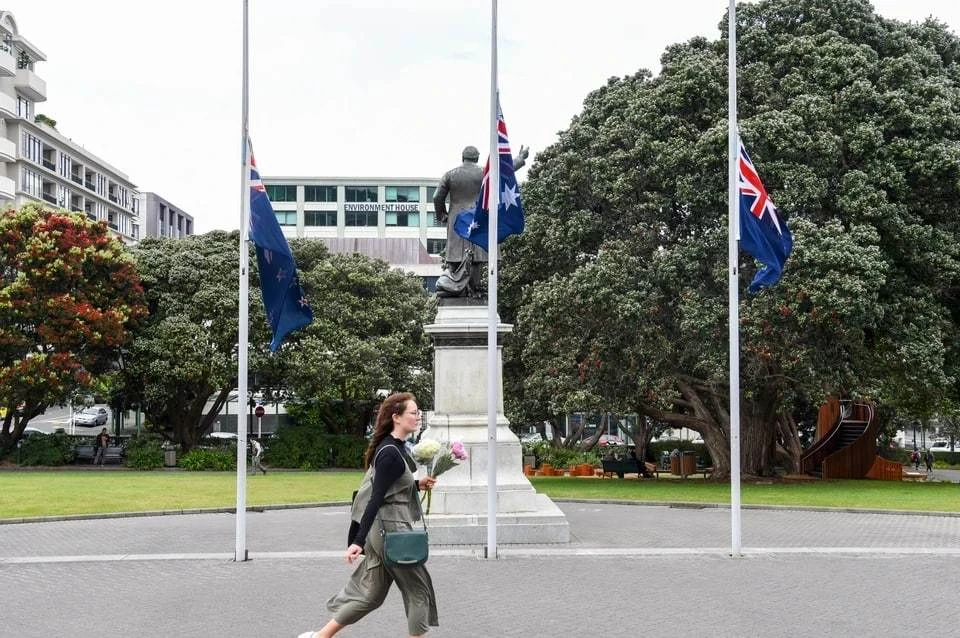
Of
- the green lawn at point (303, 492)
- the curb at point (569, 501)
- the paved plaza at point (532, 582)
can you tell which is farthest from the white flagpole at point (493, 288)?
the green lawn at point (303, 492)

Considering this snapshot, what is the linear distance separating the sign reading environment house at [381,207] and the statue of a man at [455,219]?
85.0 meters

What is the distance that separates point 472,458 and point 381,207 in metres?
88.2

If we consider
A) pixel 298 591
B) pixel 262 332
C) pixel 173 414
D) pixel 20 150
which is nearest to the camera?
pixel 298 591

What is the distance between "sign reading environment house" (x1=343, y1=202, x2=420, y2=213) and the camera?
334ft

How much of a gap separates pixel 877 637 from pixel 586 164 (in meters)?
22.2

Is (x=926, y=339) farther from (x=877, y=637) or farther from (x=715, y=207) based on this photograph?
(x=877, y=637)

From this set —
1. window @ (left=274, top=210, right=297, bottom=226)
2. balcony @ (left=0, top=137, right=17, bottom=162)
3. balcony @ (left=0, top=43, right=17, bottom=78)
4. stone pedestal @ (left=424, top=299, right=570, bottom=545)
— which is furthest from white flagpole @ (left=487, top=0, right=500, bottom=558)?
window @ (left=274, top=210, right=297, bottom=226)

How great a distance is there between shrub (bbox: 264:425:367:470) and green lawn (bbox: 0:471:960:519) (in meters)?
9.06

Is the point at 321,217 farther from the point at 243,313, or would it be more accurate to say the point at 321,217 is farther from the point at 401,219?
the point at 243,313

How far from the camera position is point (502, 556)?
1337cm

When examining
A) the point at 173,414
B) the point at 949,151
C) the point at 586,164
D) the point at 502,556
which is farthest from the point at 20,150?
the point at 502,556

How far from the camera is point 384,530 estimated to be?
694 cm

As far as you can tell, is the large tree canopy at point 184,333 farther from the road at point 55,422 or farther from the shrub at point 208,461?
the road at point 55,422

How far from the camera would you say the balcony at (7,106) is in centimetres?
6366
